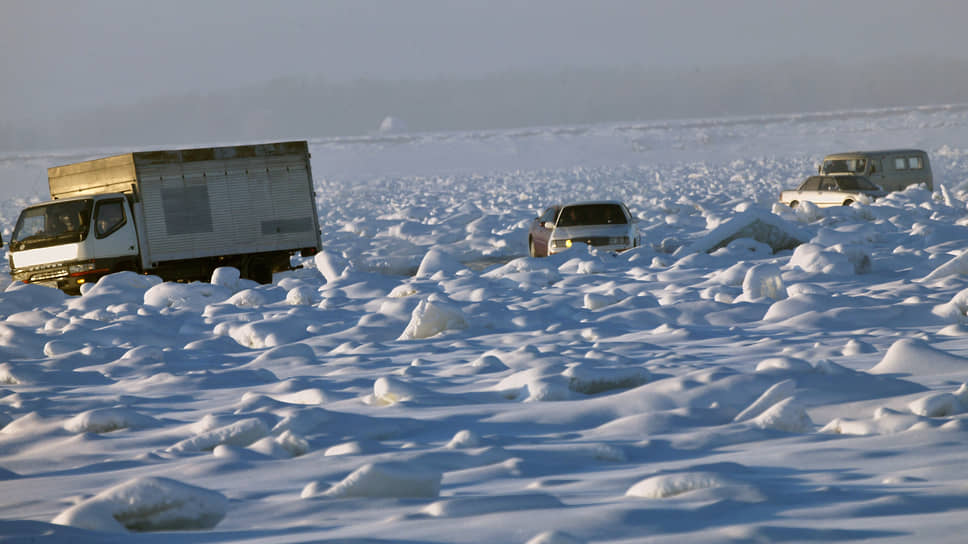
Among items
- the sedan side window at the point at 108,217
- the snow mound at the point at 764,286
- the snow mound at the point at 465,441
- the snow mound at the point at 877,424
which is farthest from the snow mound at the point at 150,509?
the sedan side window at the point at 108,217

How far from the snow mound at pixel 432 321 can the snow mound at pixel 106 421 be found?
383 cm

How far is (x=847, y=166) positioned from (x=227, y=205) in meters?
19.3

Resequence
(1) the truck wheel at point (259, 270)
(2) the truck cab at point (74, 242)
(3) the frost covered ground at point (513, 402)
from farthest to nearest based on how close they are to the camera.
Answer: (1) the truck wheel at point (259, 270) → (2) the truck cab at point (74, 242) → (3) the frost covered ground at point (513, 402)

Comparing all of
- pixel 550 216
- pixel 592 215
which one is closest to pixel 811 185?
pixel 592 215

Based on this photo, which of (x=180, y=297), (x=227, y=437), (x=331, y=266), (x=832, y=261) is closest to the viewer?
(x=227, y=437)

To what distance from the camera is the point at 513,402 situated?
23.0ft

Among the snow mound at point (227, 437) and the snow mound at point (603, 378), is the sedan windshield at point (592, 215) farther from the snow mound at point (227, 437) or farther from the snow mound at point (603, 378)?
the snow mound at point (227, 437)

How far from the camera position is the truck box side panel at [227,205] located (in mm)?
18047

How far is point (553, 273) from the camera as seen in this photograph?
1529 cm

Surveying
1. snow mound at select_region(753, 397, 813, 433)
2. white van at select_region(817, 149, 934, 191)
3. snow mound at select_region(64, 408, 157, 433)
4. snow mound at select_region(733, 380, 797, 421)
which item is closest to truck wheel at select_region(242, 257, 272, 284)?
snow mound at select_region(64, 408, 157, 433)

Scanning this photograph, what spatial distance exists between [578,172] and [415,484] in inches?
2628

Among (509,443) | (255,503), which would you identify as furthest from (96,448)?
(509,443)

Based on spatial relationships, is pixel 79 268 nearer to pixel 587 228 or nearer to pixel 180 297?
pixel 180 297

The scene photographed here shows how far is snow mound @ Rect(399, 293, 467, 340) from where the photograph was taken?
34.3 feet
